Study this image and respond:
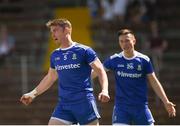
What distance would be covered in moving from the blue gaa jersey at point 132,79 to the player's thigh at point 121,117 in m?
0.12

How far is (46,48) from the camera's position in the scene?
23234 millimetres

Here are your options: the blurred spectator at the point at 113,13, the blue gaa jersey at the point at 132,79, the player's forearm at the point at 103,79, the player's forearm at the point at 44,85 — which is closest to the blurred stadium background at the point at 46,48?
the blurred spectator at the point at 113,13

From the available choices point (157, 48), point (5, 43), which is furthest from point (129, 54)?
point (5, 43)

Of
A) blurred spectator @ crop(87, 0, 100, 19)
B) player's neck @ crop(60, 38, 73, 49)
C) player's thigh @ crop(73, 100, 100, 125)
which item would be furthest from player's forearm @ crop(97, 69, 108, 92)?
blurred spectator @ crop(87, 0, 100, 19)

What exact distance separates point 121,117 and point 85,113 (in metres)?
1.00

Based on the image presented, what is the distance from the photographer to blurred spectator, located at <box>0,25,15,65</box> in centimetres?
2214

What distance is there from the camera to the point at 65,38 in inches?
451

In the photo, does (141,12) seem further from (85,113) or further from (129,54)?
(85,113)

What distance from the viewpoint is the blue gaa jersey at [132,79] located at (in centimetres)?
1234

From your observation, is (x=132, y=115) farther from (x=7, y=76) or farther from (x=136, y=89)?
(x=7, y=76)

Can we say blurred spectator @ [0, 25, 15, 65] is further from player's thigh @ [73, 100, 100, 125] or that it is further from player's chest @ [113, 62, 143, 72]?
player's thigh @ [73, 100, 100, 125]

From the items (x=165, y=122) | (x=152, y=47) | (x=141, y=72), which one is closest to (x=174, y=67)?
(x=152, y=47)

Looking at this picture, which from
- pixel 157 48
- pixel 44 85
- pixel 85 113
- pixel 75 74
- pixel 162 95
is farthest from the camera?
pixel 157 48

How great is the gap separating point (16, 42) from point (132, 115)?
11.5 m
